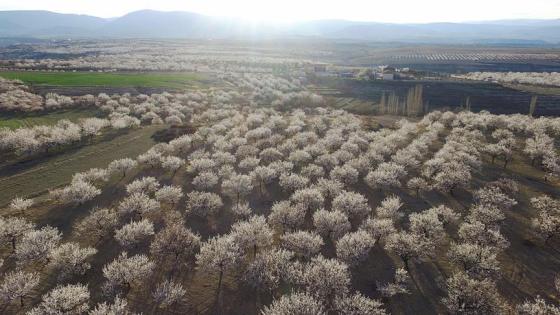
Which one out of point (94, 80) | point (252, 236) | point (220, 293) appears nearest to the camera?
point (220, 293)

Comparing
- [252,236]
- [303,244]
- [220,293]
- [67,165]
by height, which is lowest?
[220,293]

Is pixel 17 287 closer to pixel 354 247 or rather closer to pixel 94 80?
pixel 354 247

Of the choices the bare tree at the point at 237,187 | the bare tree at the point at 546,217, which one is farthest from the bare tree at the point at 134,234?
the bare tree at the point at 546,217

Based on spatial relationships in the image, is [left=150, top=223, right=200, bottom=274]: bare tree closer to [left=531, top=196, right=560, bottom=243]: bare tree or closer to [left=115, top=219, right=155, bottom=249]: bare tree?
[left=115, top=219, right=155, bottom=249]: bare tree

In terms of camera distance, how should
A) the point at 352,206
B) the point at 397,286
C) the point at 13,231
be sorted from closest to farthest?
the point at 397,286, the point at 13,231, the point at 352,206

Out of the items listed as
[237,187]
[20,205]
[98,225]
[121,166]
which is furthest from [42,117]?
[237,187]

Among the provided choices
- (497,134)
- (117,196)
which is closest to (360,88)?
(497,134)

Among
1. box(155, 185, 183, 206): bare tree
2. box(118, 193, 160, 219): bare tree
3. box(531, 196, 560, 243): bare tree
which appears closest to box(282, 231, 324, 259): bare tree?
box(155, 185, 183, 206): bare tree

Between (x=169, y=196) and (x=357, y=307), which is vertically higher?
(x=169, y=196)

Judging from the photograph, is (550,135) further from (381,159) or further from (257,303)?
(257,303)

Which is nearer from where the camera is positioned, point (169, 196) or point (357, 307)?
point (357, 307)
